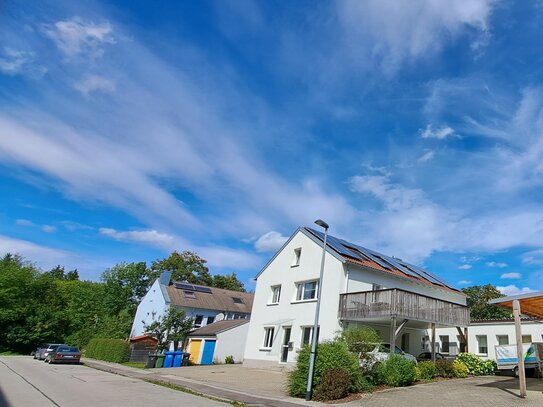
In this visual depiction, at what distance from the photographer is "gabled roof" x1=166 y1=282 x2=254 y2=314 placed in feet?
133

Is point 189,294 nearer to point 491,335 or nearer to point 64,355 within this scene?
point 64,355

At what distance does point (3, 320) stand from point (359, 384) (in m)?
42.7

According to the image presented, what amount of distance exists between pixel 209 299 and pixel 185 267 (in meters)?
18.0

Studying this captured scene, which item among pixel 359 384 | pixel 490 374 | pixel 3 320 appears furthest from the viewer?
pixel 3 320

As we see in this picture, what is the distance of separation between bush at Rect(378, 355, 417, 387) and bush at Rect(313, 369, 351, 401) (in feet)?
8.63

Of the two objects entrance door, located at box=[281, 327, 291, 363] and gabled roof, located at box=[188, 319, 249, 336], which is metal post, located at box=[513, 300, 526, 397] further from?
gabled roof, located at box=[188, 319, 249, 336]

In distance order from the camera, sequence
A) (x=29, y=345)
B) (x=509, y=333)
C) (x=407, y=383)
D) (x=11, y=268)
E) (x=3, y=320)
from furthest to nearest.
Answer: (x=11, y=268)
(x=29, y=345)
(x=3, y=320)
(x=509, y=333)
(x=407, y=383)

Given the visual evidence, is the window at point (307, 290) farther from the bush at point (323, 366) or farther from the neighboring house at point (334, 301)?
the bush at point (323, 366)

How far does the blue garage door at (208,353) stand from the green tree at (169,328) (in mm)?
2627

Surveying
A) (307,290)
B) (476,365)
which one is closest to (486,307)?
(476,365)

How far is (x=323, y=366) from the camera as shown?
45.9 feet

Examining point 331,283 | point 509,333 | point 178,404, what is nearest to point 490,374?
point 509,333

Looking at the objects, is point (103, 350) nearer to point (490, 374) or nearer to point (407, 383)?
point (407, 383)

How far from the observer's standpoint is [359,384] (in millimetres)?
14203
